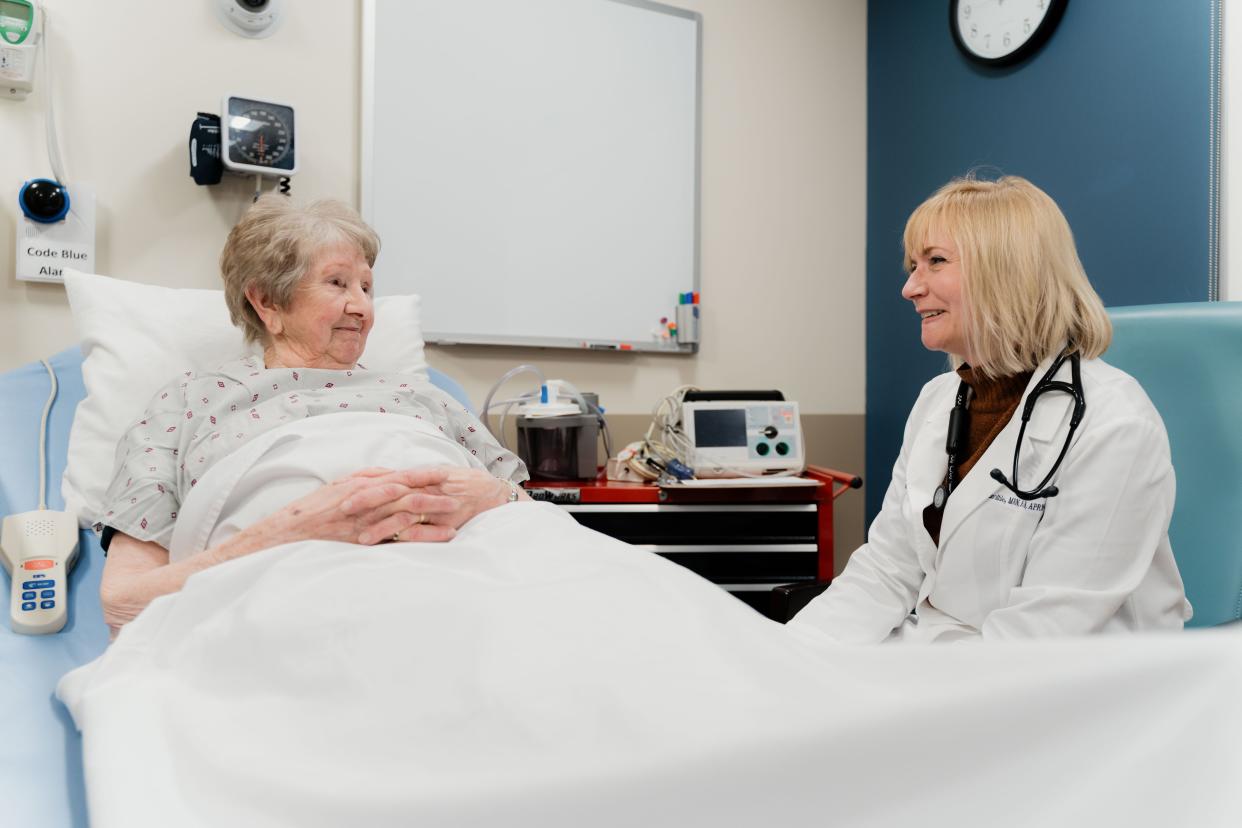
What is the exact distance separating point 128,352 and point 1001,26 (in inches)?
93.3

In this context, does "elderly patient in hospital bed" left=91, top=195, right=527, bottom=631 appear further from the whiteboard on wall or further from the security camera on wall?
the security camera on wall

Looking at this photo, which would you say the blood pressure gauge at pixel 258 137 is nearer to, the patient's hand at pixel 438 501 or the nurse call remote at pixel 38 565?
the nurse call remote at pixel 38 565

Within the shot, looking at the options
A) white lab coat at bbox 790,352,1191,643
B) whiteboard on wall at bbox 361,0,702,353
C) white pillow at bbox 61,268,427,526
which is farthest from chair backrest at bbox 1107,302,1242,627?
whiteboard on wall at bbox 361,0,702,353

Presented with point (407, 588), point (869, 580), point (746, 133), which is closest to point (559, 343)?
point (746, 133)

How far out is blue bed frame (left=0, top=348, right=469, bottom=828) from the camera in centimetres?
70

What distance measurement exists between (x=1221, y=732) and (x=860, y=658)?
0.23m

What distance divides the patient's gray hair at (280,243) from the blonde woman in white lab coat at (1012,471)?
0.97 metres

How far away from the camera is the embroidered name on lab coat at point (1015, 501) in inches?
47.1

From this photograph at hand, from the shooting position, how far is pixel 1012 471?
121 cm

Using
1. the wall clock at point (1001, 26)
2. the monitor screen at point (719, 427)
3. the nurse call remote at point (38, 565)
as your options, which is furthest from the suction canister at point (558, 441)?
the wall clock at point (1001, 26)

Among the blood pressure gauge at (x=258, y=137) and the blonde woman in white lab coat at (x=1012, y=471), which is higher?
the blood pressure gauge at (x=258, y=137)

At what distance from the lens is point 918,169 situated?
2729 millimetres

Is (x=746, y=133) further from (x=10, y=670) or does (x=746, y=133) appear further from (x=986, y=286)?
(x=10, y=670)

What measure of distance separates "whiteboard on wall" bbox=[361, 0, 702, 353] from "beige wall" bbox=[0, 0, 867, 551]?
74 millimetres
